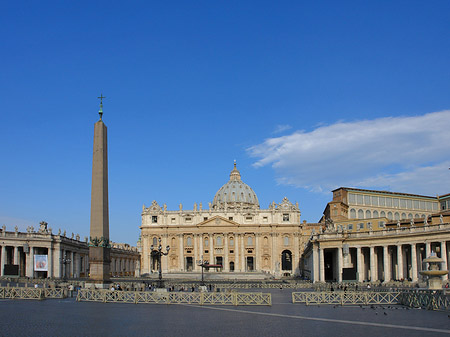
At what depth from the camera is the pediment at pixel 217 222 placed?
11294 cm

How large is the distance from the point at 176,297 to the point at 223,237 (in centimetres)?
8234

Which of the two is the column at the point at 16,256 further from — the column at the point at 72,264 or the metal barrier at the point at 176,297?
the metal barrier at the point at 176,297

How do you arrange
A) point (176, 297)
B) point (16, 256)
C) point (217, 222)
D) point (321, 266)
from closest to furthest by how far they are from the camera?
point (176, 297)
point (321, 266)
point (16, 256)
point (217, 222)

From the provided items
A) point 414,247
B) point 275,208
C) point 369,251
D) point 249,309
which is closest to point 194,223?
point 275,208

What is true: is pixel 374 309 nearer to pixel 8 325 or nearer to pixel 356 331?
pixel 356 331

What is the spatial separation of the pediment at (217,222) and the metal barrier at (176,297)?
80382mm

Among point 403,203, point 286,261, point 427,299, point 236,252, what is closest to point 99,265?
point 427,299

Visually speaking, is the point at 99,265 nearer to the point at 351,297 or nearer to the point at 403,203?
the point at 351,297

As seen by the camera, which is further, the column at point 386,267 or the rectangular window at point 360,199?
the rectangular window at point 360,199

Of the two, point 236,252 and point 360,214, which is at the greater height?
point 360,214

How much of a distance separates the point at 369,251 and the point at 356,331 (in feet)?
167

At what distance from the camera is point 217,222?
371 feet

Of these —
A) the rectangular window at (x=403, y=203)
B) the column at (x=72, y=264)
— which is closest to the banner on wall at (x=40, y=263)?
the column at (x=72, y=264)

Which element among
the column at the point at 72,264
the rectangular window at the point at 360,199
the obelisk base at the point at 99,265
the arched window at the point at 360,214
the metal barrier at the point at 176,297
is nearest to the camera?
the metal barrier at the point at 176,297
